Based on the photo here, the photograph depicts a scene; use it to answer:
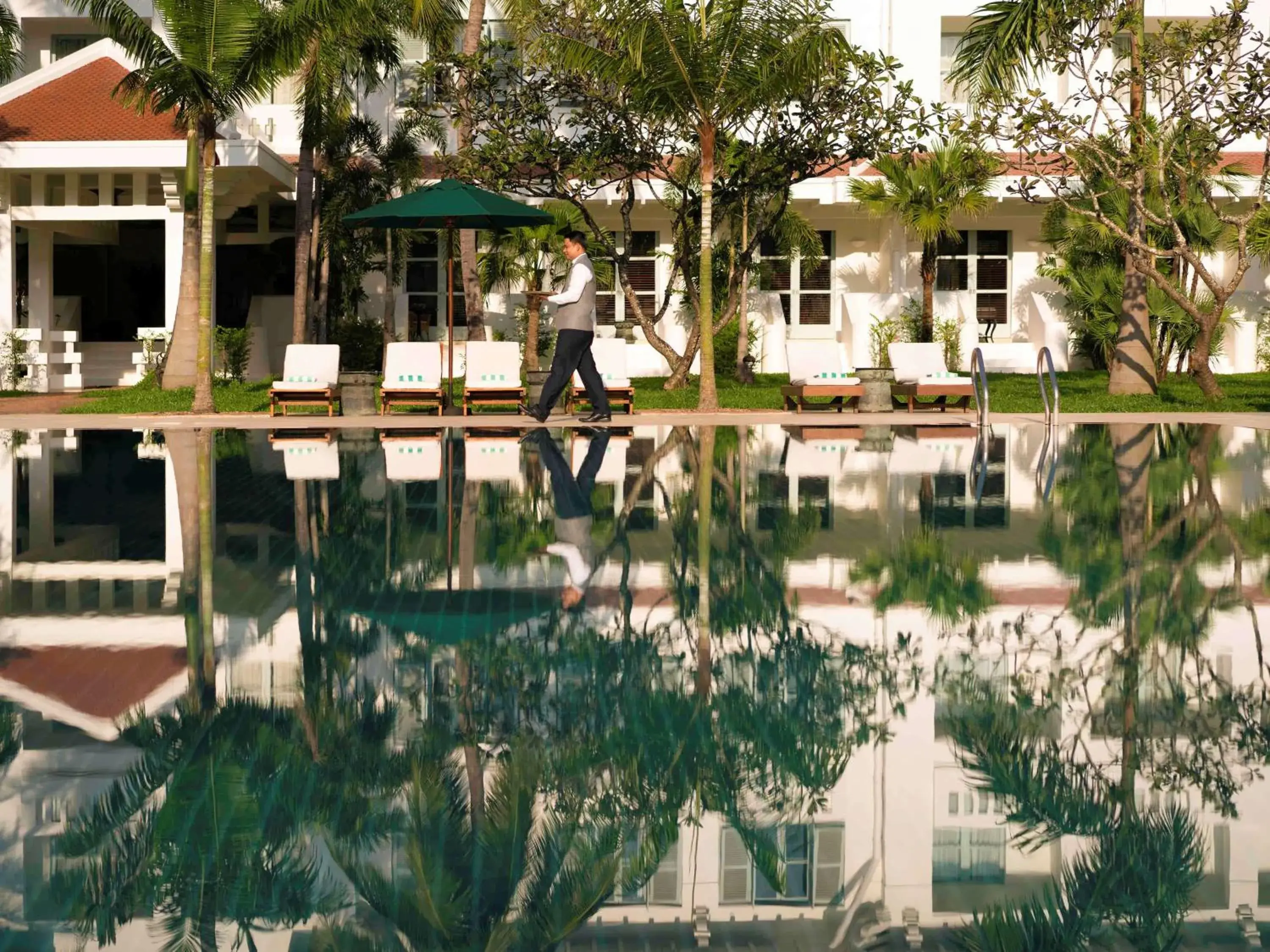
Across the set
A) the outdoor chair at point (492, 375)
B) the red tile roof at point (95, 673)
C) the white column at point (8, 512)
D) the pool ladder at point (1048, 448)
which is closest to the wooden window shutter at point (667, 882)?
the red tile roof at point (95, 673)

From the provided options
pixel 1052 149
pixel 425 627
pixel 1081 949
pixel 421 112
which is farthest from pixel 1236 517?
pixel 421 112

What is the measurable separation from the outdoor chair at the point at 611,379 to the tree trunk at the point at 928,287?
28.9 feet

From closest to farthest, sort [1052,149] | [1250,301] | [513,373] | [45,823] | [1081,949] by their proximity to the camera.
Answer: [1081,949], [45,823], [513,373], [1052,149], [1250,301]

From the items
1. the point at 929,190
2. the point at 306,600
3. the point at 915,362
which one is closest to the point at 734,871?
the point at 306,600

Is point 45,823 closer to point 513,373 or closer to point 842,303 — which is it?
point 513,373

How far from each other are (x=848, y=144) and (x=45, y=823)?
836 inches

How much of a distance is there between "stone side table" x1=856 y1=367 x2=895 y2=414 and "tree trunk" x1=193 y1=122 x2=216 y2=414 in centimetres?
826

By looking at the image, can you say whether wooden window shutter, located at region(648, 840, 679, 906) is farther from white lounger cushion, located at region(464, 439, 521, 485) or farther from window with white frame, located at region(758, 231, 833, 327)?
window with white frame, located at region(758, 231, 833, 327)

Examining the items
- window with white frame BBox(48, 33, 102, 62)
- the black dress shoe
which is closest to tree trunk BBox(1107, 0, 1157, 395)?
the black dress shoe

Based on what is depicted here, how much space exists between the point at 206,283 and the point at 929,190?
12.0 m

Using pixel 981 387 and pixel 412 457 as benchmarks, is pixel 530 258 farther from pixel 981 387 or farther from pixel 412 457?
pixel 412 457

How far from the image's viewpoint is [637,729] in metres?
4.83

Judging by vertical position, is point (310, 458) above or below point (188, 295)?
below

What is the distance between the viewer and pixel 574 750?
4605 millimetres
